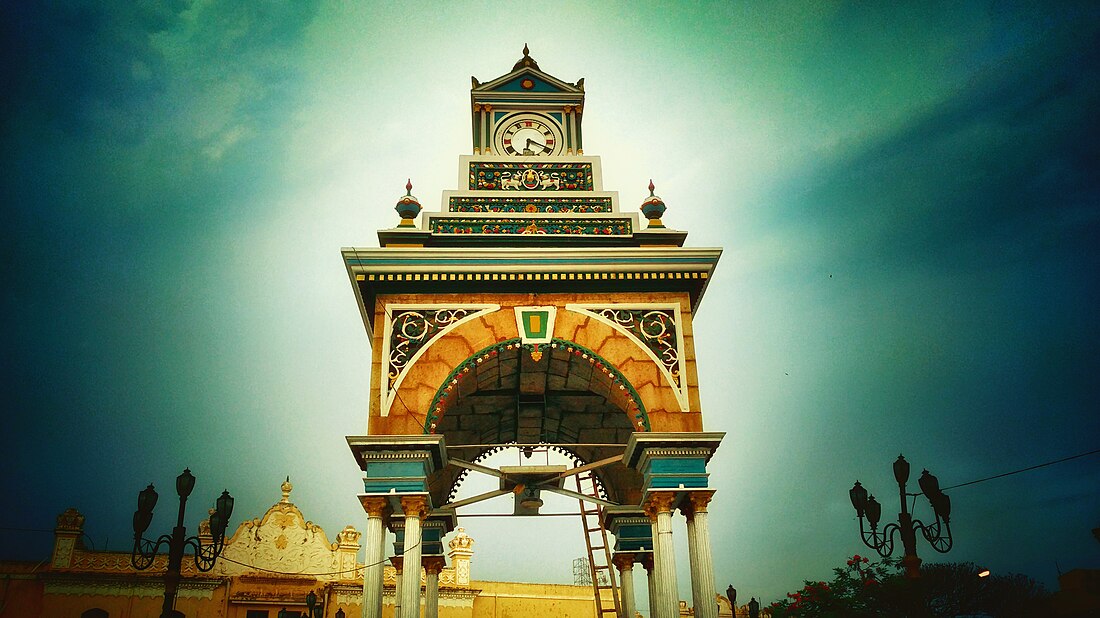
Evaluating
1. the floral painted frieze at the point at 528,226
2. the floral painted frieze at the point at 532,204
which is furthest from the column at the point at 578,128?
the floral painted frieze at the point at 528,226

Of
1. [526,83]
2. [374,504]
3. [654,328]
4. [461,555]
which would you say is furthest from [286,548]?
[654,328]

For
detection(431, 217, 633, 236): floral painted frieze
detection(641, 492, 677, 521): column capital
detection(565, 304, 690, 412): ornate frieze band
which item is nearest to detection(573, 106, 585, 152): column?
detection(431, 217, 633, 236): floral painted frieze

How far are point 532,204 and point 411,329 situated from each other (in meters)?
3.23

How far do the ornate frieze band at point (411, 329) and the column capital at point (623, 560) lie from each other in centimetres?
627

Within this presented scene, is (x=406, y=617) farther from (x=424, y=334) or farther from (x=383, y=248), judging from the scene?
(x=383, y=248)

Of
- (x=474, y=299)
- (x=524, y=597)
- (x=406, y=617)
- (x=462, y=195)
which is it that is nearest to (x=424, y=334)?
(x=474, y=299)

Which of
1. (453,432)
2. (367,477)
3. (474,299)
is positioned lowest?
(367,477)

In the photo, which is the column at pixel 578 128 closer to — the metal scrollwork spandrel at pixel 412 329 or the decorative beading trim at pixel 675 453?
the metal scrollwork spandrel at pixel 412 329

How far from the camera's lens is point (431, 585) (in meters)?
15.6

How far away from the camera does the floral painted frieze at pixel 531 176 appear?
15.3m

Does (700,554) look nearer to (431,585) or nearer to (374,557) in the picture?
(374,557)

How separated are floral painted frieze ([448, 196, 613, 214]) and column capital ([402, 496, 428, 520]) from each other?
17.0ft

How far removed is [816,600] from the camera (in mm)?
26125

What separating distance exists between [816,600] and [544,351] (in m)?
17.2
